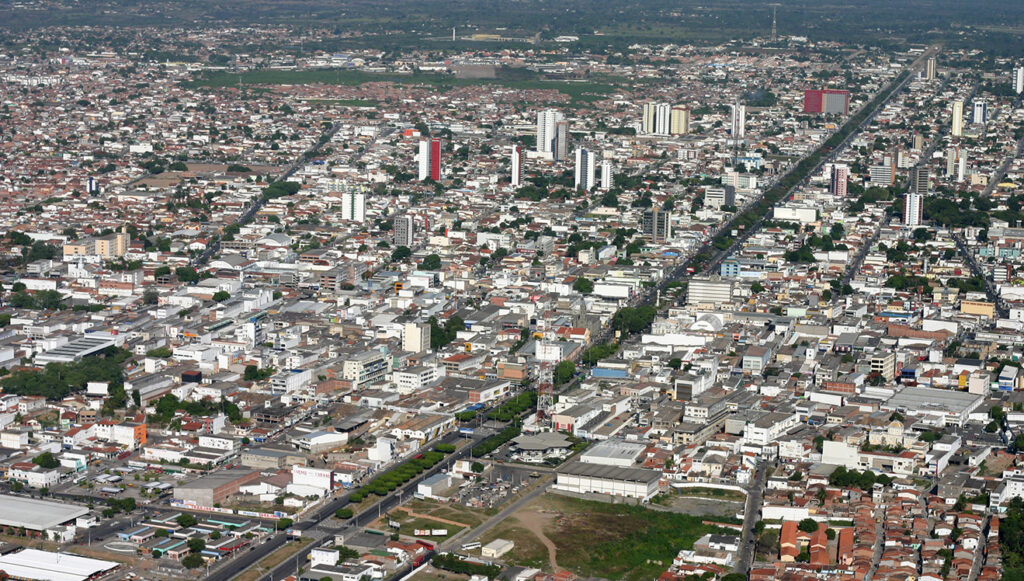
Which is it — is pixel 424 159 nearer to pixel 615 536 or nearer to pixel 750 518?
pixel 750 518

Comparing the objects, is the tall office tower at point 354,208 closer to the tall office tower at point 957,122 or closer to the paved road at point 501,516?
the paved road at point 501,516

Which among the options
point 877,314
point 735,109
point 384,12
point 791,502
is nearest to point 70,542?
point 791,502

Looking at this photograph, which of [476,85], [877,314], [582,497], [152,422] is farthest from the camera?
[476,85]

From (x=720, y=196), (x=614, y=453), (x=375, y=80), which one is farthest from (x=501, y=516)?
(x=375, y=80)

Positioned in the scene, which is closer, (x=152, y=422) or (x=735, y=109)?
(x=152, y=422)

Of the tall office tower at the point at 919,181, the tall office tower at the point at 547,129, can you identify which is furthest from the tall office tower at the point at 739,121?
the tall office tower at the point at 919,181

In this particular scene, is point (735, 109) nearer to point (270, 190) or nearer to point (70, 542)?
point (270, 190)
